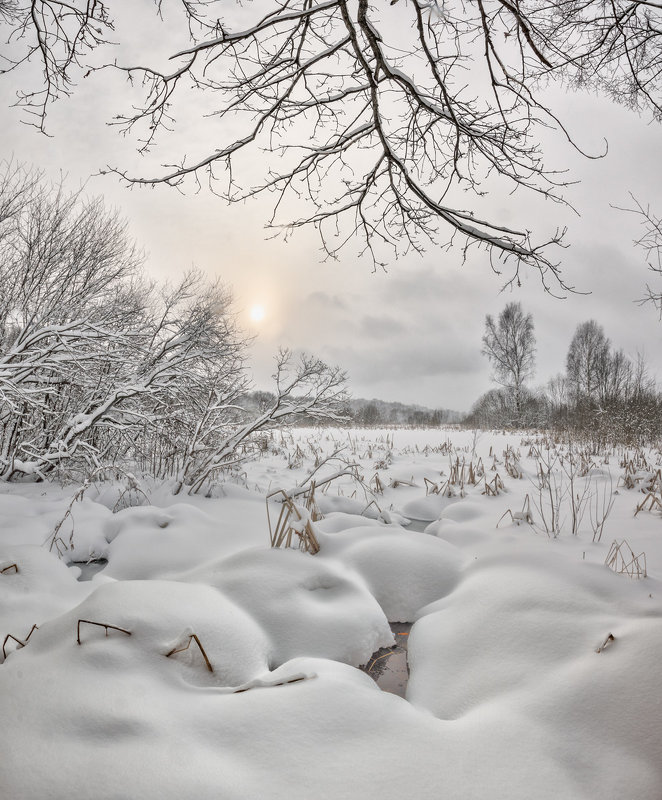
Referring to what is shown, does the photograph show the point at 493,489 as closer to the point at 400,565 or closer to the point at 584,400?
the point at 400,565

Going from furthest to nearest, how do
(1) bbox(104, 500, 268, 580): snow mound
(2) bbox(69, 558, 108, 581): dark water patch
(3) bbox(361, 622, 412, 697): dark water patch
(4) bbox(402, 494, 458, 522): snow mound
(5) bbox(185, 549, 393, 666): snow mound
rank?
(4) bbox(402, 494, 458, 522): snow mound → (2) bbox(69, 558, 108, 581): dark water patch → (1) bbox(104, 500, 268, 580): snow mound → (5) bbox(185, 549, 393, 666): snow mound → (3) bbox(361, 622, 412, 697): dark water patch

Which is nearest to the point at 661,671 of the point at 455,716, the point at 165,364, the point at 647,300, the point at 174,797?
the point at 455,716

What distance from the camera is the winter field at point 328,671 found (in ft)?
3.05

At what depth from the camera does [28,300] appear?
564 centimetres

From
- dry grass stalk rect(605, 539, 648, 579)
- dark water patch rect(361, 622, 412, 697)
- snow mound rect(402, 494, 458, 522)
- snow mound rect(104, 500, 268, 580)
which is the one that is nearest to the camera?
dark water patch rect(361, 622, 412, 697)

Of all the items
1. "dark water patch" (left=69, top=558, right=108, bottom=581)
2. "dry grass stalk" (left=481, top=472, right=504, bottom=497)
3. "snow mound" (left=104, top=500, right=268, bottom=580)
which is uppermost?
"dry grass stalk" (left=481, top=472, right=504, bottom=497)

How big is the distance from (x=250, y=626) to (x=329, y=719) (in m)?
0.67

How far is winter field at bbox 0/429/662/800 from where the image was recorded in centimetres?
93

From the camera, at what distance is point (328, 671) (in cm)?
134

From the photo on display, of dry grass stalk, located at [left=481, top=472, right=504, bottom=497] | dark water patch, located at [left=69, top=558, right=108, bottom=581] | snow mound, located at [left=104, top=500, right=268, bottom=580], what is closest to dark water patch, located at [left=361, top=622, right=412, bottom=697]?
snow mound, located at [left=104, top=500, right=268, bottom=580]

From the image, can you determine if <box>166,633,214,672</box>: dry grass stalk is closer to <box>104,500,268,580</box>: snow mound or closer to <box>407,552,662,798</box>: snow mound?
<box>407,552,662,798</box>: snow mound

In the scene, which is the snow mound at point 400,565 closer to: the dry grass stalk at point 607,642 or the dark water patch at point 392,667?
the dark water patch at point 392,667

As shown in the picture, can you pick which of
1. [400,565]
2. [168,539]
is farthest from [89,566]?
[400,565]

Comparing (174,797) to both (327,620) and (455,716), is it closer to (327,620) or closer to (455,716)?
(455,716)
